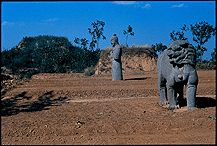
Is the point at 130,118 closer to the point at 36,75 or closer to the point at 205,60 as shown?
the point at 36,75

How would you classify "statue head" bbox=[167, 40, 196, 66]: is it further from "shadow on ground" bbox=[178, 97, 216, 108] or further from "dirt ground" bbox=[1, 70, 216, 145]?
"shadow on ground" bbox=[178, 97, 216, 108]

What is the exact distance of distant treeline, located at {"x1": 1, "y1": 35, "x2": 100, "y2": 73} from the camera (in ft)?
81.9

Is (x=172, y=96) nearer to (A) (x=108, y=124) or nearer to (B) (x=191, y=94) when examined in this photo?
(B) (x=191, y=94)

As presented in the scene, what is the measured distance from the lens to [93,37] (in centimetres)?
2653

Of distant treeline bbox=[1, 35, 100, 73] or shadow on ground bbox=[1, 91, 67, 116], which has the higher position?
distant treeline bbox=[1, 35, 100, 73]

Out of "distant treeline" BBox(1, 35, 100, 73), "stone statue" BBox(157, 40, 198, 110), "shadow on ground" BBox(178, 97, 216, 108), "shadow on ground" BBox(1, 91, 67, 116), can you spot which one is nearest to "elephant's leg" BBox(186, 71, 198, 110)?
"stone statue" BBox(157, 40, 198, 110)

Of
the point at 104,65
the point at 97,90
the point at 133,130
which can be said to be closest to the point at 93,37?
the point at 104,65

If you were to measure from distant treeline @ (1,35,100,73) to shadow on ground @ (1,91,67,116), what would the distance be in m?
12.7

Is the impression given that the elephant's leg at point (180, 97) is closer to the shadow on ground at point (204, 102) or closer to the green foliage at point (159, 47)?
the shadow on ground at point (204, 102)

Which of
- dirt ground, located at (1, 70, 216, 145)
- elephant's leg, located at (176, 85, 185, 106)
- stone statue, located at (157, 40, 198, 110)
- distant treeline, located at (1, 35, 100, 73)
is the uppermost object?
distant treeline, located at (1, 35, 100, 73)

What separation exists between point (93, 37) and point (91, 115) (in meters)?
19.6

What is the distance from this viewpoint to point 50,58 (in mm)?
25953

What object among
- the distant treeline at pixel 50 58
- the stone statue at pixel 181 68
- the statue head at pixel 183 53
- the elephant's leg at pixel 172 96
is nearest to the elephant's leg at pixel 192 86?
the stone statue at pixel 181 68

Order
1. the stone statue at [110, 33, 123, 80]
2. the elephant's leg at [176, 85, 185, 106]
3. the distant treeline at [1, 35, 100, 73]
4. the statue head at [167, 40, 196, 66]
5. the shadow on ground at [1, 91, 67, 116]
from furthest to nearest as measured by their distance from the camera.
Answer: the distant treeline at [1, 35, 100, 73], the stone statue at [110, 33, 123, 80], the shadow on ground at [1, 91, 67, 116], the elephant's leg at [176, 85, 185, 106], the statue head at [167, 40, 196, 66]
